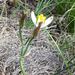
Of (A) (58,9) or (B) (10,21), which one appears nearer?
(B) (10,21)

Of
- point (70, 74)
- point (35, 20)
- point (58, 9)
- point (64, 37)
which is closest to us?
point (35, 20)

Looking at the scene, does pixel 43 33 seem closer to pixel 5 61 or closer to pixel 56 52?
pixel 56 52

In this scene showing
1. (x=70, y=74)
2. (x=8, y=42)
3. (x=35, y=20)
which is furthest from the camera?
→ (x=8, y=42)

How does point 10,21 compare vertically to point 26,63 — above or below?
above

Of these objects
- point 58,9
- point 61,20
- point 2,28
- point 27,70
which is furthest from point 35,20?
point 58,9

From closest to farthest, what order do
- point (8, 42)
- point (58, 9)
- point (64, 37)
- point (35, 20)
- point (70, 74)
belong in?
point (35, 20) < point (70, 74) < point (8, 42) < point (64, 37) < point (58, 9)

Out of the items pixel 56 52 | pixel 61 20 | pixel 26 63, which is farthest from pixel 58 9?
pixel 26 63

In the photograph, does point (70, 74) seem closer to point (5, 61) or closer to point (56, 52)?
point (56, 52)

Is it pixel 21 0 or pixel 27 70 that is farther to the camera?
pixel 21 0

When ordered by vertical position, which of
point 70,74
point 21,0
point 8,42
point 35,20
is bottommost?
point 70,74
